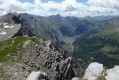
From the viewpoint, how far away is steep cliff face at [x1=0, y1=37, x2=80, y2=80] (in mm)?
82338

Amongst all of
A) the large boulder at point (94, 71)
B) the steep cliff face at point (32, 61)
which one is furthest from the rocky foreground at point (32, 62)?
the large boulder at point (94, 71)

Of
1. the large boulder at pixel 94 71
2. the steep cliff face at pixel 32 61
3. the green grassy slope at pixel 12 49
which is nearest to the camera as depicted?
the large boulder at pixel 94 71

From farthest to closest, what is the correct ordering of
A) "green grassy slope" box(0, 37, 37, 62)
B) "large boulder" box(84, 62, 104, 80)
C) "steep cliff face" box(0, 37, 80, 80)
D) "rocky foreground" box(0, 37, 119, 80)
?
"green grassy slope" box(0, 37, 37, 62) → "steep cliff face" box(0, 37, 80, 80) → "rocky foreground" box(0, 37, 119, 80) → "large boulder" box(84, 62, 104, 80)

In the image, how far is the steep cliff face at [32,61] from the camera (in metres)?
82.3

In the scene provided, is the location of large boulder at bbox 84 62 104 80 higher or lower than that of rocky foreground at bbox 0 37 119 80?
higher

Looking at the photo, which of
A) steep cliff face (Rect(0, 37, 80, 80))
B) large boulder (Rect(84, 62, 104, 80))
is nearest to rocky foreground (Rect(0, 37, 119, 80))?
steep cliff face (Rect(0, 37, 80, 80))

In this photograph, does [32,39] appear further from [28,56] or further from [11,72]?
[11,72]

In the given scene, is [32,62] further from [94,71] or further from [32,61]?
[94,71]

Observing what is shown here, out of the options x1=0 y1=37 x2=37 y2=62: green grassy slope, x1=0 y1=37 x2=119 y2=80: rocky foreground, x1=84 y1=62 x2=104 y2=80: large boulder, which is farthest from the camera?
x1=0 y1=37 x2=37 y2=62: green grassy slope

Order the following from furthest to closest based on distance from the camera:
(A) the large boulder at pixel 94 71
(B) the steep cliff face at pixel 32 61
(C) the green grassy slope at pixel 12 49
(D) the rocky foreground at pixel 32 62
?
(C) the green grassy slope at pixel 12 49, (B) the steep cliff face at pixel 32 61, (D) the rocky foreground at pixel 32 62, (A) the large boulder at pixel 94 71

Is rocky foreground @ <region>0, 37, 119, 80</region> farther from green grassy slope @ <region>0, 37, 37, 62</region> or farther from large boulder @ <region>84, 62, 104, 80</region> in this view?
large boulder @ <region>84, 62, 104, 80</region>

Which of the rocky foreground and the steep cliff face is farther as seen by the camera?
the steep cliff face

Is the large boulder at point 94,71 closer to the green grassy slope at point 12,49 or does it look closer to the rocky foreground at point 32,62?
the rocky foreground at point 32,62

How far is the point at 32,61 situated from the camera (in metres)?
96.6
